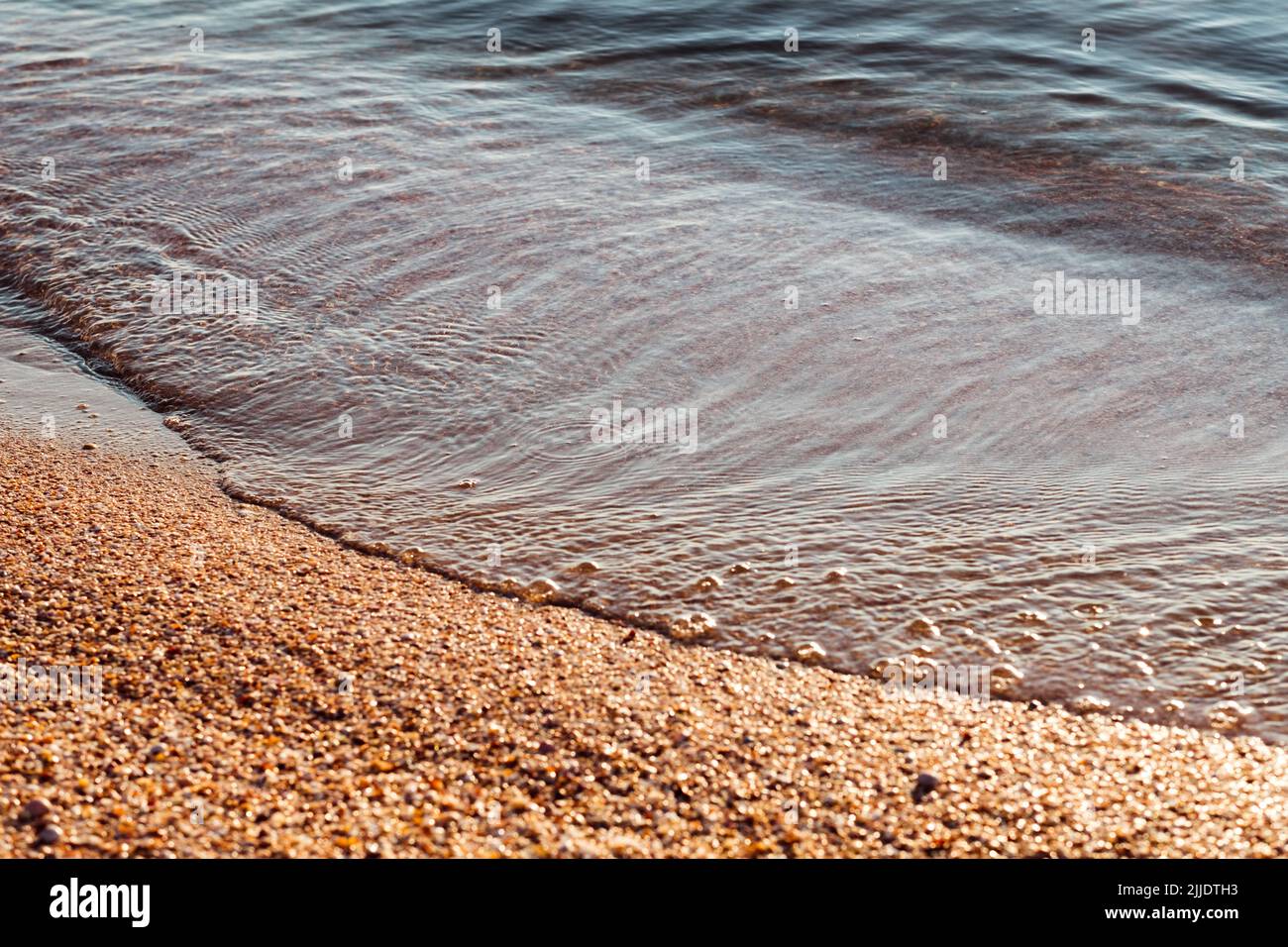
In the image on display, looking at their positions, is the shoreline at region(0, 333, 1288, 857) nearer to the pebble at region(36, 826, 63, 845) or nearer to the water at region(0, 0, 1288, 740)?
the pebble at region(36, 826, 63, 845)

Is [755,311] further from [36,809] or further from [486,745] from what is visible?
[36,809]

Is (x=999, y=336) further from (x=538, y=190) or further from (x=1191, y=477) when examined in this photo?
(x=538, y=190)

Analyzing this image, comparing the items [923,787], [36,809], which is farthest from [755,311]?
[36,809]

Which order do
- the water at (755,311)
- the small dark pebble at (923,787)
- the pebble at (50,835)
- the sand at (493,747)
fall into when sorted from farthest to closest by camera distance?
the water at (755,311) → the small dark pebble at (923,787) → the sand at (493,747) → the pebble at (50,835)

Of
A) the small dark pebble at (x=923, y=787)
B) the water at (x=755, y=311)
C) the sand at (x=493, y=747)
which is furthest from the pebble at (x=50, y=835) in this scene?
the small dark pebble at (x=923, y=787)

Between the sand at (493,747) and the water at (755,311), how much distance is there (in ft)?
0.94

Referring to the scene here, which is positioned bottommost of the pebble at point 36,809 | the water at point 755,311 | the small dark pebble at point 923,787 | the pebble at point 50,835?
the small dark pebble at point 923,787

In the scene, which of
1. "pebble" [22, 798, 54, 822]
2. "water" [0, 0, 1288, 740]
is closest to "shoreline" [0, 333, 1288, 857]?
"pebble" [22, 798, 54, 822]

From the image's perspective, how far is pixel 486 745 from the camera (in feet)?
10.5

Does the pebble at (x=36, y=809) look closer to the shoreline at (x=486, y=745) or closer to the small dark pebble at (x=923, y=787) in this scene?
the shoreline at (x=486, y=745)

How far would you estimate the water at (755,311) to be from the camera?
4176mm

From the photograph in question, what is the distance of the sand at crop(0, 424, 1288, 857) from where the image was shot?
290 cm
